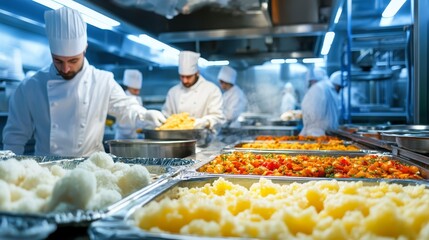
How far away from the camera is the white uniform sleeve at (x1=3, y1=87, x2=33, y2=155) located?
3.07 m

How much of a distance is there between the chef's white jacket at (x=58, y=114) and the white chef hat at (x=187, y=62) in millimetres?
1769

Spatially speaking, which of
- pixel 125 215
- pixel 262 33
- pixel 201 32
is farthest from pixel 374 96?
pixel 125 215

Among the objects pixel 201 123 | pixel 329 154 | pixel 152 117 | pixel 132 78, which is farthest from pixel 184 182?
pixel 132 78

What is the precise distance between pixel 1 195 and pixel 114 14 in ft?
9.79

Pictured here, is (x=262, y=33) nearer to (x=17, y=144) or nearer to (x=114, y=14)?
(x=114, y=14)

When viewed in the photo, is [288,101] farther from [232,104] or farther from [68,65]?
[68,65]

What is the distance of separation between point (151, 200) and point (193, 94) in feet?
12.8

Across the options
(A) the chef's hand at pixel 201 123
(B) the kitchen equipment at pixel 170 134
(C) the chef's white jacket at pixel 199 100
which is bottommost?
(B) the kitchen equipment at pixel 170 134

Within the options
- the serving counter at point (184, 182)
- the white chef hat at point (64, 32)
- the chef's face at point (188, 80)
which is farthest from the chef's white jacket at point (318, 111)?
the white chef hat at point (64, 32)

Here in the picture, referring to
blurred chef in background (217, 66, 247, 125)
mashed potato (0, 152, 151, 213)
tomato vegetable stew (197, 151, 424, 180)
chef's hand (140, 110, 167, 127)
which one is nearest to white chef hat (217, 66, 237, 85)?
blurred chef in background (217, 66, 247, 125)

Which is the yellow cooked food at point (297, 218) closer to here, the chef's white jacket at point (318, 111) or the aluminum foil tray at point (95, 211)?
the aluminum foil tray at point (95, 211)

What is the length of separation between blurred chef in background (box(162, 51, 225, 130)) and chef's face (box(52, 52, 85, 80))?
2.02 m

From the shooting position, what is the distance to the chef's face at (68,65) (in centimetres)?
290

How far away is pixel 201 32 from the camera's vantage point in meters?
5.14
